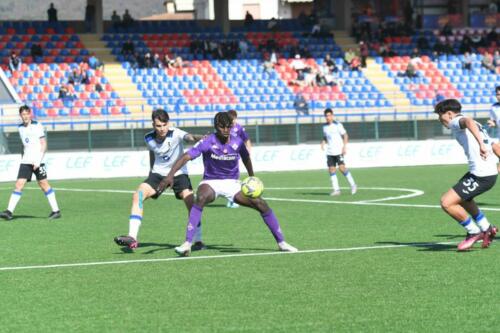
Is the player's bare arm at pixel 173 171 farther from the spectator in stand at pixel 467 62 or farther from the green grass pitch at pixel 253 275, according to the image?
the spectator in stand at pixel 467 62

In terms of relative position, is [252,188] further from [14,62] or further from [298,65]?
[298,65]

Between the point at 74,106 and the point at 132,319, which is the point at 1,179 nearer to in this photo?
the point at 74,106

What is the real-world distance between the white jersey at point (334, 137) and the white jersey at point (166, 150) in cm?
1116

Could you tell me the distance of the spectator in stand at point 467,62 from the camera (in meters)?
49.6

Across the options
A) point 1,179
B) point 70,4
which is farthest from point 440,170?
point 70,4

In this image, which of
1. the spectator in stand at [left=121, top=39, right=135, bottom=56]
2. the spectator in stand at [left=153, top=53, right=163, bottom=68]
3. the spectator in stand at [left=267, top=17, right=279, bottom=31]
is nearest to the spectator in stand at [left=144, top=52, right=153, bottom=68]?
the spectator in stand at [left=153, top=53, right=163, bottom=68]

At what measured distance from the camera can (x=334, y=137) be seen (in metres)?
24.7

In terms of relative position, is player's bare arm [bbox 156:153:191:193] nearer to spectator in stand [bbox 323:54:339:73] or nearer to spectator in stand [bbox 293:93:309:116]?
spectator in stand [bbox 293:93:309:116]

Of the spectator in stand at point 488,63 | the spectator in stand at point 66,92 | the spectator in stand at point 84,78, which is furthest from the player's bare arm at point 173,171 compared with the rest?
the spectator in stand at point 488,63

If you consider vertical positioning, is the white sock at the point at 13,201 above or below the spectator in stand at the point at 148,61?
below

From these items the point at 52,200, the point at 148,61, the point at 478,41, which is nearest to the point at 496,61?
the point at 478,41

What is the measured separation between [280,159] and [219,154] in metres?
24.0

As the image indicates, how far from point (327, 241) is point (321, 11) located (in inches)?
1646

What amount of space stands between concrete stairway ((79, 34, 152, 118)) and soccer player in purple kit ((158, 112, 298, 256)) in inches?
1078
